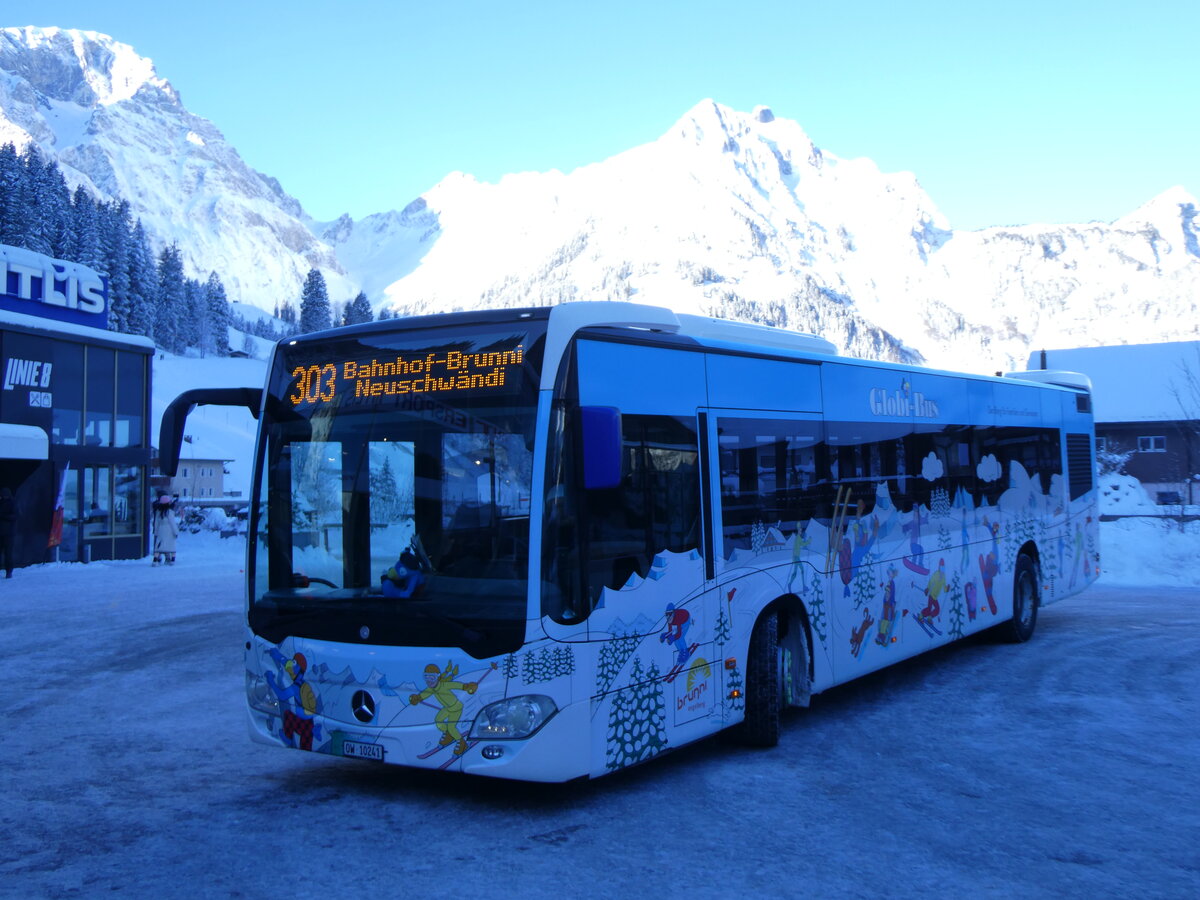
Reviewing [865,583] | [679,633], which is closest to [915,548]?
[865,583]

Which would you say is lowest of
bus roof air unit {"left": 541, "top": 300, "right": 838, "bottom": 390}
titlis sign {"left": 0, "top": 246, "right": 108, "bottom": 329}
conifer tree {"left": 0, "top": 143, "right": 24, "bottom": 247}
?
bus roof air unit {"left": 541, "top": 300, "right": 838, "bottom": 390}

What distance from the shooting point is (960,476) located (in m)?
10.7

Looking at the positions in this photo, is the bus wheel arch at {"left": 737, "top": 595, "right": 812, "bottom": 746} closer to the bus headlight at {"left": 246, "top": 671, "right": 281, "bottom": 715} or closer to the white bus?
the white bus

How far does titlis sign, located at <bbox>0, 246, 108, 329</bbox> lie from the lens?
2580 cm

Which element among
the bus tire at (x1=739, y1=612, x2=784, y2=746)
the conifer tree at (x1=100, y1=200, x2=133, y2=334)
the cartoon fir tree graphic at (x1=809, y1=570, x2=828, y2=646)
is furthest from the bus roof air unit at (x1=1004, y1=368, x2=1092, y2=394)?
the conifer tree at (x1=100, y1=200, x2=133, y2=334)

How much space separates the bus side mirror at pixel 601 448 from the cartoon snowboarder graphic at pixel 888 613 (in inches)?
161

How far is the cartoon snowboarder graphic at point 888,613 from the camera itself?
9.08m

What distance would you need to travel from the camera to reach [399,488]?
635 cm

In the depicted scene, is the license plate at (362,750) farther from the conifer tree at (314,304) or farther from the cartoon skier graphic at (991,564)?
the conifer tree at (314,304)

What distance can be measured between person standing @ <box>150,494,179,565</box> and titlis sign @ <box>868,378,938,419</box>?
1865 centimetres

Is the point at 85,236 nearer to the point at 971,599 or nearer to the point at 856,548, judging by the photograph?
the point at 971,599

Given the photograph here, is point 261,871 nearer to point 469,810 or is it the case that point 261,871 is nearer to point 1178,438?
point 469,810

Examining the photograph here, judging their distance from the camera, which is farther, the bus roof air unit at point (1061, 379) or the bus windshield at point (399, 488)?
the bus roof air unit at point (1061, 379)

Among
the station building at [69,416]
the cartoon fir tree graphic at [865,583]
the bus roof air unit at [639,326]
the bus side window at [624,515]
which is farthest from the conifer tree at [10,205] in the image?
the bus side window at [624,515]
